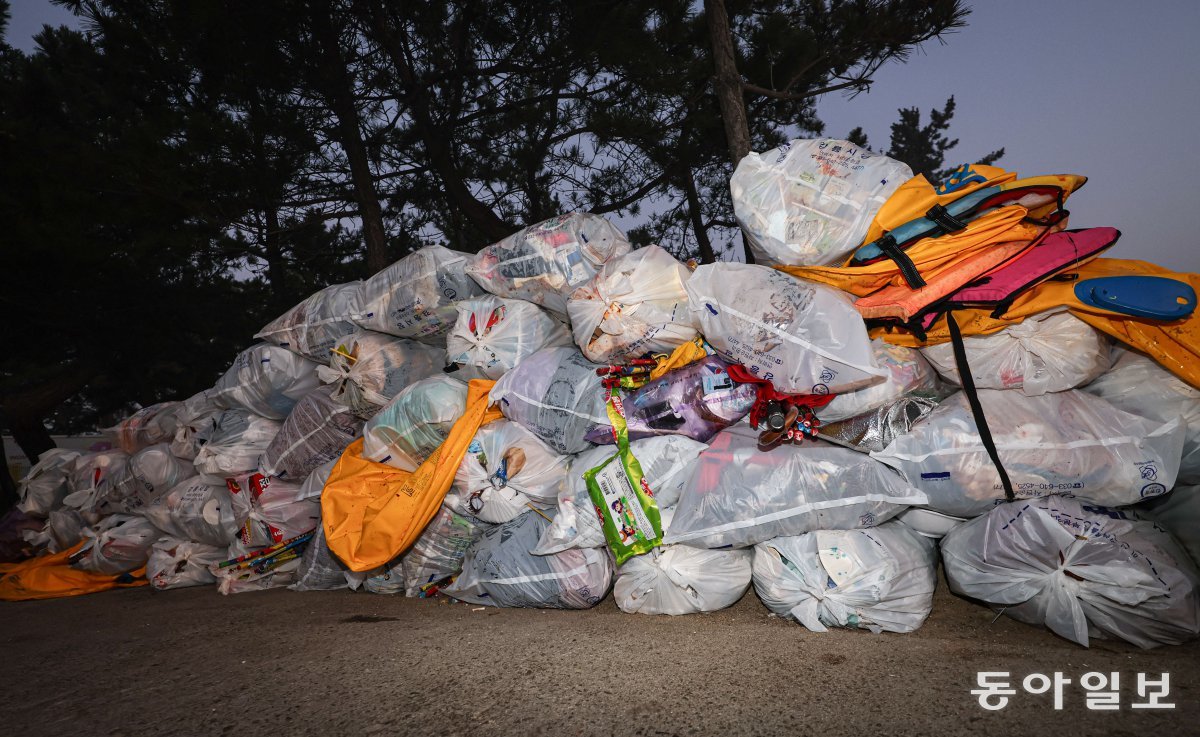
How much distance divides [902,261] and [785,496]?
2.51 feet

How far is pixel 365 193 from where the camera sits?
15.0ft

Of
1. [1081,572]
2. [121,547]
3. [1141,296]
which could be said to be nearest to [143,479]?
[121,547]

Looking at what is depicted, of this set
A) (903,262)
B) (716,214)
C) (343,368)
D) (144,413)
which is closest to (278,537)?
(343,368)

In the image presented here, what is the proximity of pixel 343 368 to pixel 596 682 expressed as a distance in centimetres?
182

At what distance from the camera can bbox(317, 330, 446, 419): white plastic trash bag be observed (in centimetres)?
264

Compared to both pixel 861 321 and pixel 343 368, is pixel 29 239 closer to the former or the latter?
pixel 343 368

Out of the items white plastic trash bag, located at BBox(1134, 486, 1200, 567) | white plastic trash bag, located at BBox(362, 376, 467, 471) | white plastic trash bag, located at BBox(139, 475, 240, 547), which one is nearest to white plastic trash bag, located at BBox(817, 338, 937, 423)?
white plastic trash bag, located at BBox(1134, 486, 1200, 567)

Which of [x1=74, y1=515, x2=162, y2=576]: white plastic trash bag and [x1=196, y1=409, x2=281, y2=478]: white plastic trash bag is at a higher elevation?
[x1=196, y1=409, x2=281, y2=478]: white plastic trash bag

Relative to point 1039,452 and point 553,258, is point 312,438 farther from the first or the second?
point 1039,452

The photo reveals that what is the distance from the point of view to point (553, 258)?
2.38 meters

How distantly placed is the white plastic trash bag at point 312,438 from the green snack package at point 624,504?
1292mm

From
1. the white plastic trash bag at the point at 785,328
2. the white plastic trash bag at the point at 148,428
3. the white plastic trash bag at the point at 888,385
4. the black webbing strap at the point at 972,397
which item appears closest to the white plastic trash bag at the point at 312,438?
the white plastic trash bag at the point at 148,428

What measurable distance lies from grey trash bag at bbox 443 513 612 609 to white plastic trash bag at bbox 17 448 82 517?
299cm

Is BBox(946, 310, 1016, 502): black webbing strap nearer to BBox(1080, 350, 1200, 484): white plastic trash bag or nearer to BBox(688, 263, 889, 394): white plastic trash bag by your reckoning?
BBox(688, 263, 889, 394): white plastic trash bag
